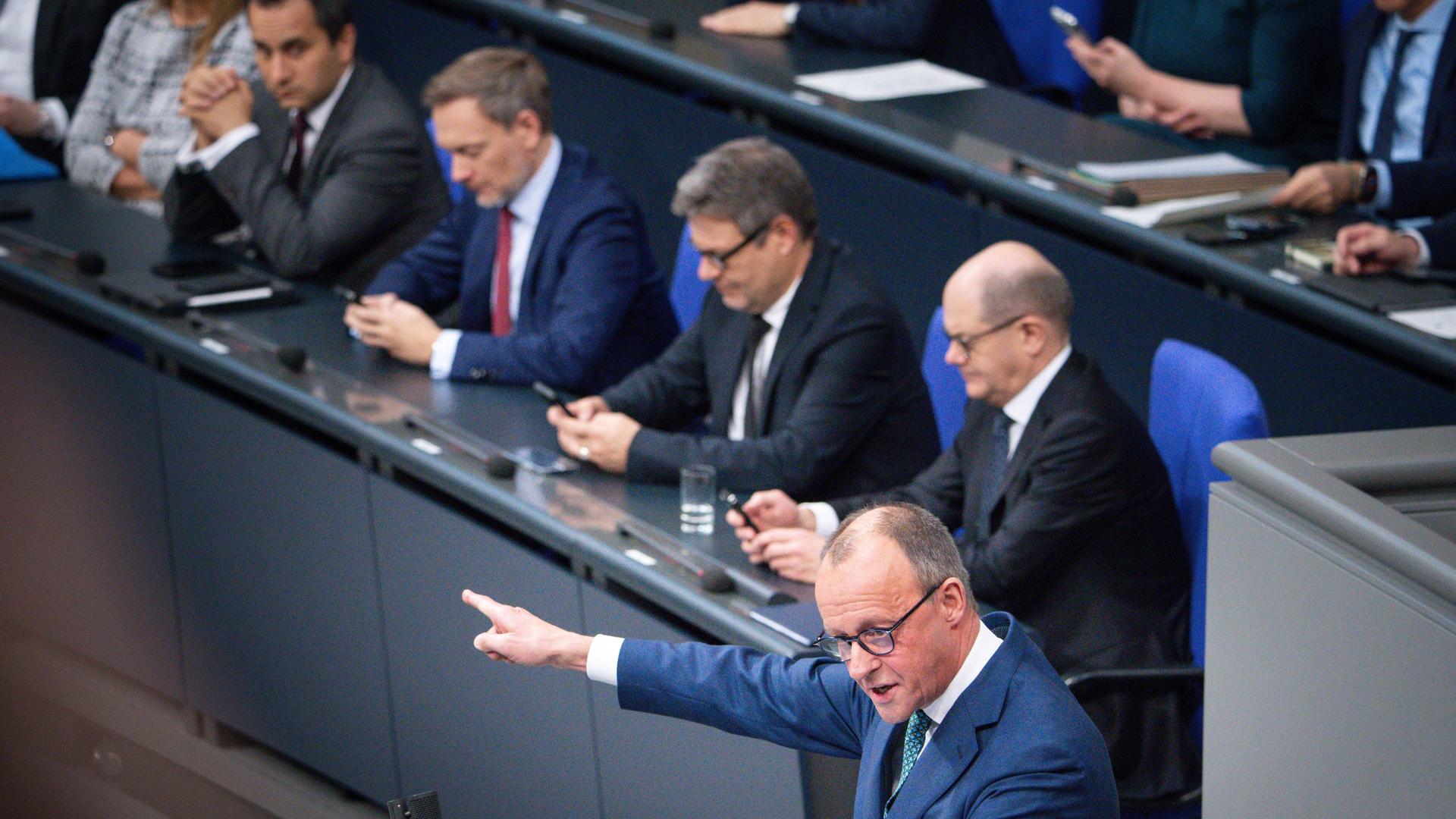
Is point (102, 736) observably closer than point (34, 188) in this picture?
Yes

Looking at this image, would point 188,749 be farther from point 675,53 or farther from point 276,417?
point 675,53

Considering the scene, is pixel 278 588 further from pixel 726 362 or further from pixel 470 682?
pixel 726 362

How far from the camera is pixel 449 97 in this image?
3770mm

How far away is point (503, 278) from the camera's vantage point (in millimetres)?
3916

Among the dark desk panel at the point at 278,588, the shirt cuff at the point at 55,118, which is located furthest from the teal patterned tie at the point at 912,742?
the shirt cuff at the point at 55,118

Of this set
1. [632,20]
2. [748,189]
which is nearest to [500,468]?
[748,189]

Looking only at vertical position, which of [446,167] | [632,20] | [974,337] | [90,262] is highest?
[632,20]

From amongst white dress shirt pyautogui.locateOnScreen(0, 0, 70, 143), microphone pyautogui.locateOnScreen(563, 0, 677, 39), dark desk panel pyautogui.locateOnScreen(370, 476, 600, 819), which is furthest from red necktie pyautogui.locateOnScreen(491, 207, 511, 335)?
white dress shirt pyautogui.locateOnScreen(0, 0, 70, 143)

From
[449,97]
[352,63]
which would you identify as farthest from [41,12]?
[449,97]

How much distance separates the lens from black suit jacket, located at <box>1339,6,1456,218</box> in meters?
3.93

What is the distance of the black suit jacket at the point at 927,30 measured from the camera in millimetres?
4992

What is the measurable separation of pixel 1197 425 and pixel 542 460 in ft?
3.47

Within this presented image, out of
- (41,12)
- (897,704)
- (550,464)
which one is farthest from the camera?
(41,12)

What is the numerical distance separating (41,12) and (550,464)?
288cm
